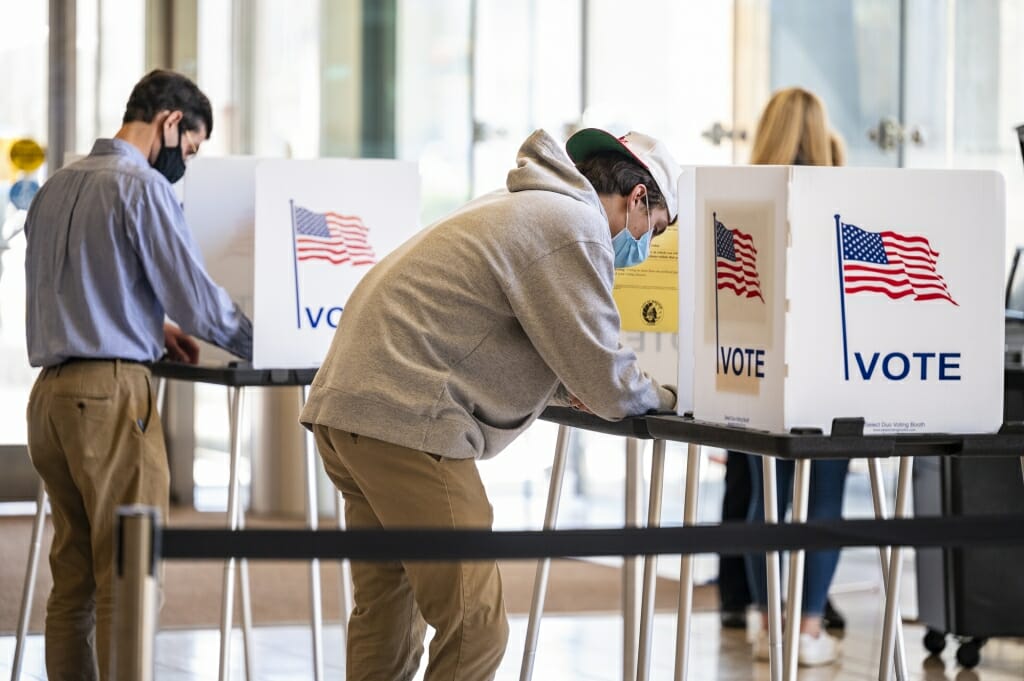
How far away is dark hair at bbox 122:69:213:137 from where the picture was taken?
3.57m

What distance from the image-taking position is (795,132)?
171 inches

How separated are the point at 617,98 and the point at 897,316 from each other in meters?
5.21

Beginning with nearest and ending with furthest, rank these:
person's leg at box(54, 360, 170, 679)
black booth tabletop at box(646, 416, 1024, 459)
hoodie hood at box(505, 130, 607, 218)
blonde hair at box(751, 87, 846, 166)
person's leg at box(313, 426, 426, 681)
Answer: black booth tabletop at box(646, 416, 1024, 459), hoodie hood at box(505, 130, 607, 218), person's leg at box(313, 426, 426, 681), person's leg at box(54, 360, 170, 679), blonde hair at box(751, 87, 846, 166)

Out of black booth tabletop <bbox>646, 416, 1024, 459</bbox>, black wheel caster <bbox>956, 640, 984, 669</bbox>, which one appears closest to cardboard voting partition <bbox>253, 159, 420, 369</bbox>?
black booth tabletop <bbox>646, 416, 1024, 459</bbox>

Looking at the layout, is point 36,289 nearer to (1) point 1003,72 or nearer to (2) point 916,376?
(2) point 916,376

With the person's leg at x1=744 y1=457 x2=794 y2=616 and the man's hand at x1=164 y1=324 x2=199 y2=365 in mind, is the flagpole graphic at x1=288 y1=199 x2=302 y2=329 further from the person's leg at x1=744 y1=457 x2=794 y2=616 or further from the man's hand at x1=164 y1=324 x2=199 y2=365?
the person's leg at x1=744 y1=457 x2=794 y2=616

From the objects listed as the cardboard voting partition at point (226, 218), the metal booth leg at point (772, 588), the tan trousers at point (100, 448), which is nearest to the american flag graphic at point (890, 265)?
the metal booth leg at point (772, 588)

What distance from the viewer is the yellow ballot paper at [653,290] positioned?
337 cm

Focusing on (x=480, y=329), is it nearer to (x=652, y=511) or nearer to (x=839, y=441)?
(x=652, y=511)

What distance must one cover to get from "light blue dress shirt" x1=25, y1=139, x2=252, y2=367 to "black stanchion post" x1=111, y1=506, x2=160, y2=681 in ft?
4.73

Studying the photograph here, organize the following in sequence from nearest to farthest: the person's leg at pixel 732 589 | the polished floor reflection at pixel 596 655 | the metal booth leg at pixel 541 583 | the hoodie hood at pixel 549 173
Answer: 1. the hoodie hood at pixel 549 173
2. the metal booth leg at pixel 541 583
3. the polished floor reflection at pixel 596 655
4. the person's leg at pixel 732 589

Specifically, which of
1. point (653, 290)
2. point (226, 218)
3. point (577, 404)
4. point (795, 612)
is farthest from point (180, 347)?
point (795, 612)

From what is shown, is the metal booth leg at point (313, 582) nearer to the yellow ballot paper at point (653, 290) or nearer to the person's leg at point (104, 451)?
the person's leg at point (104, 451)

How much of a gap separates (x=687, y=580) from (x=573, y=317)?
663mm
